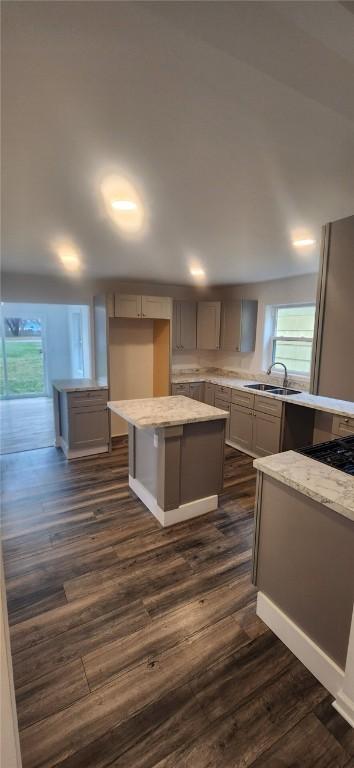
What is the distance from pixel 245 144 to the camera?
4.77ft

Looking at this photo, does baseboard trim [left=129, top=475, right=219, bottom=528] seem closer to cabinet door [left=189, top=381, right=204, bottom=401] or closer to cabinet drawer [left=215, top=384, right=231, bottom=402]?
cabinet drawer [left=215, top=384, right=231, bottom=402]

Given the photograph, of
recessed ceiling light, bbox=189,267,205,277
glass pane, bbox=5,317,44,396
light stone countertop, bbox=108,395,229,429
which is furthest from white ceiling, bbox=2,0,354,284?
glass pane, bbox=5,317,44,396

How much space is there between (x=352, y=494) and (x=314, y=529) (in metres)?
0.25

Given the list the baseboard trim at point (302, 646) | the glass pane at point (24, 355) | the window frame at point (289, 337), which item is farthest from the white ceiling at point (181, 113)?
the glass pane at point (24, 355)

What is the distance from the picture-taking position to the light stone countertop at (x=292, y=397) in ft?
10.3

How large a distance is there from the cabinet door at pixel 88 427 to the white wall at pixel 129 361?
71 centimetres

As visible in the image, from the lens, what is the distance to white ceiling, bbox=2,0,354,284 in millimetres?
839

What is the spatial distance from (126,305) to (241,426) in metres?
2.27

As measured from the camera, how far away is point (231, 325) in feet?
16.2

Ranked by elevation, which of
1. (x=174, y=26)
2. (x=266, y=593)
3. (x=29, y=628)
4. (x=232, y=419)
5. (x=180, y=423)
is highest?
(x=174, y=26)

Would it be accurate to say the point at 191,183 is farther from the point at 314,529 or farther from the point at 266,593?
the point at 266,593

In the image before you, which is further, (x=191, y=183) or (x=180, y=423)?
(x=180, y=423)

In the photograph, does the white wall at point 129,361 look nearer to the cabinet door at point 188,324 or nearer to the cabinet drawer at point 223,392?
the cabinet door at point 188,324

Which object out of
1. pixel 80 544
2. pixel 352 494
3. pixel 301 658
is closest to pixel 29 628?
pixel 80 544
